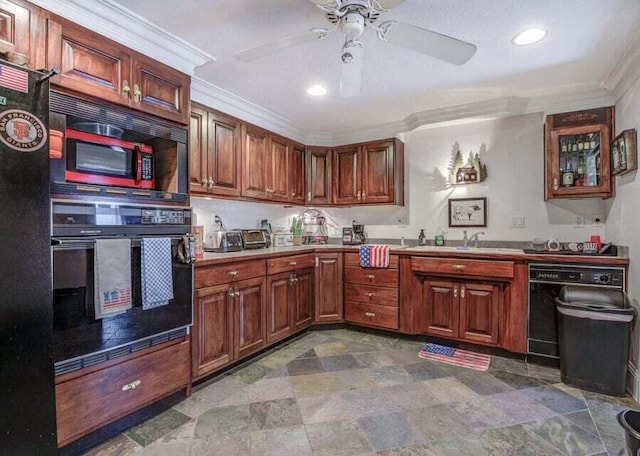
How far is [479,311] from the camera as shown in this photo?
3.04 m

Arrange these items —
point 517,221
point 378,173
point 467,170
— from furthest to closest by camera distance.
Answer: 1. point 378,173
2. point 467,170
3. point 517,221

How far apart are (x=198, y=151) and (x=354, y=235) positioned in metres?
2.17

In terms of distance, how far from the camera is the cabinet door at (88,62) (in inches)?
65.7

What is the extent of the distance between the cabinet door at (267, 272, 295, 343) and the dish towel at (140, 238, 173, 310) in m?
1.08

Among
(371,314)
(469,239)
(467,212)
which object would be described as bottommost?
(371,314)

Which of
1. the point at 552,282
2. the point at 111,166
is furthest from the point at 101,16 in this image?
the point at 552,282

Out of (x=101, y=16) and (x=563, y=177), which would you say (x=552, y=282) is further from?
(x=101, y=16)

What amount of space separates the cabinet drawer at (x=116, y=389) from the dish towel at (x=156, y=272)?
347 mm

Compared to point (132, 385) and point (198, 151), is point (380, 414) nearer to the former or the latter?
point (132, 385)

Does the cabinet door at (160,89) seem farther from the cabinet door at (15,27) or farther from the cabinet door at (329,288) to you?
the cabinet door at (329,288)

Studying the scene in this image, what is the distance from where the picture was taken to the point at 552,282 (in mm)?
2719

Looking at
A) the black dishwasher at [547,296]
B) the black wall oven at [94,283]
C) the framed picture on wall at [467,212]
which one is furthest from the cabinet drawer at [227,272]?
the black dishwasher at [547,296]

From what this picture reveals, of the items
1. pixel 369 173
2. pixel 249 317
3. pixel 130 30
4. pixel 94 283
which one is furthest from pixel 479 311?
pixel 130 30

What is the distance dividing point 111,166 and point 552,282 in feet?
10.8
